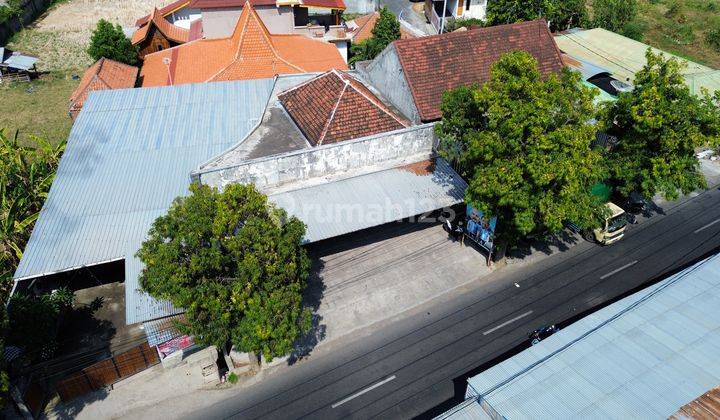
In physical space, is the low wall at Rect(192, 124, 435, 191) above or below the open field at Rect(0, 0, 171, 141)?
above

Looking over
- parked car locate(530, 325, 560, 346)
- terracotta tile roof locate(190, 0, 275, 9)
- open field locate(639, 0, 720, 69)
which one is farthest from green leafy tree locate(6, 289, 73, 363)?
open field locate(639, 0, 720, 69)

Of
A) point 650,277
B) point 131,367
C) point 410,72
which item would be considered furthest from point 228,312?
point 650,277

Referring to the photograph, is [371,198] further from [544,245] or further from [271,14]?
[271,14]

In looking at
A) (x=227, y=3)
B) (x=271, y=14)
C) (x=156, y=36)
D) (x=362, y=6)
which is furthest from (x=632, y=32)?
(x=156, y=36)

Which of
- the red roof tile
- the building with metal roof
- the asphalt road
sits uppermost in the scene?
the red roof tile

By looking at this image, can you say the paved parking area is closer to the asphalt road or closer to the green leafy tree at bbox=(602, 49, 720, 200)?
the asphalt road

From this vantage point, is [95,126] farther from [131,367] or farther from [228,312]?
[228,312]
